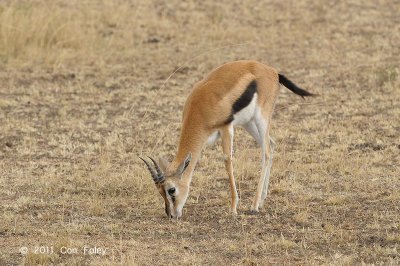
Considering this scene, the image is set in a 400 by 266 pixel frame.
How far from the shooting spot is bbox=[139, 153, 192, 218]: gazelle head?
26.6ft

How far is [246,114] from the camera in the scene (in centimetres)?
854

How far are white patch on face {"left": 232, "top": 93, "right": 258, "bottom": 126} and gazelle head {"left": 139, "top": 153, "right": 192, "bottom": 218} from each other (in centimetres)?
61

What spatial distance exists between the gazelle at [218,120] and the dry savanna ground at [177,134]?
1.14ft

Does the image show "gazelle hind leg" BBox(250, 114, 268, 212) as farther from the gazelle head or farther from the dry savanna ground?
the gazelle head

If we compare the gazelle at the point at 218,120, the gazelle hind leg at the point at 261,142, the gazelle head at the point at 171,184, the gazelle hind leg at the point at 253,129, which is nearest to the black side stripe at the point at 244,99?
the gazelle at the point at 218,120

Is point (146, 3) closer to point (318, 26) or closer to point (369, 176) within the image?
point (318, 26)

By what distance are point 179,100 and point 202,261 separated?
670 cm

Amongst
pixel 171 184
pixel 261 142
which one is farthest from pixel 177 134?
pixel 171 184

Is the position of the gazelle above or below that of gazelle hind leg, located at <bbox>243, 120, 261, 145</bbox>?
above

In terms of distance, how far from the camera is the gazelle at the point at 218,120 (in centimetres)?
824

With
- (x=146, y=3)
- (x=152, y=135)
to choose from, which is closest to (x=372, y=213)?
(x=152, y=135)

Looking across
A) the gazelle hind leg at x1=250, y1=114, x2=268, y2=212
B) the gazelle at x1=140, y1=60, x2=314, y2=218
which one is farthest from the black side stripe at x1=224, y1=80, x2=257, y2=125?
the gazelle hind leg at x1=250, y1=114, x2=268, y2=212

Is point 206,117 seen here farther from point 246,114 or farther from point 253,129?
point 253,129

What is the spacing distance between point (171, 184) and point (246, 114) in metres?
1.06
